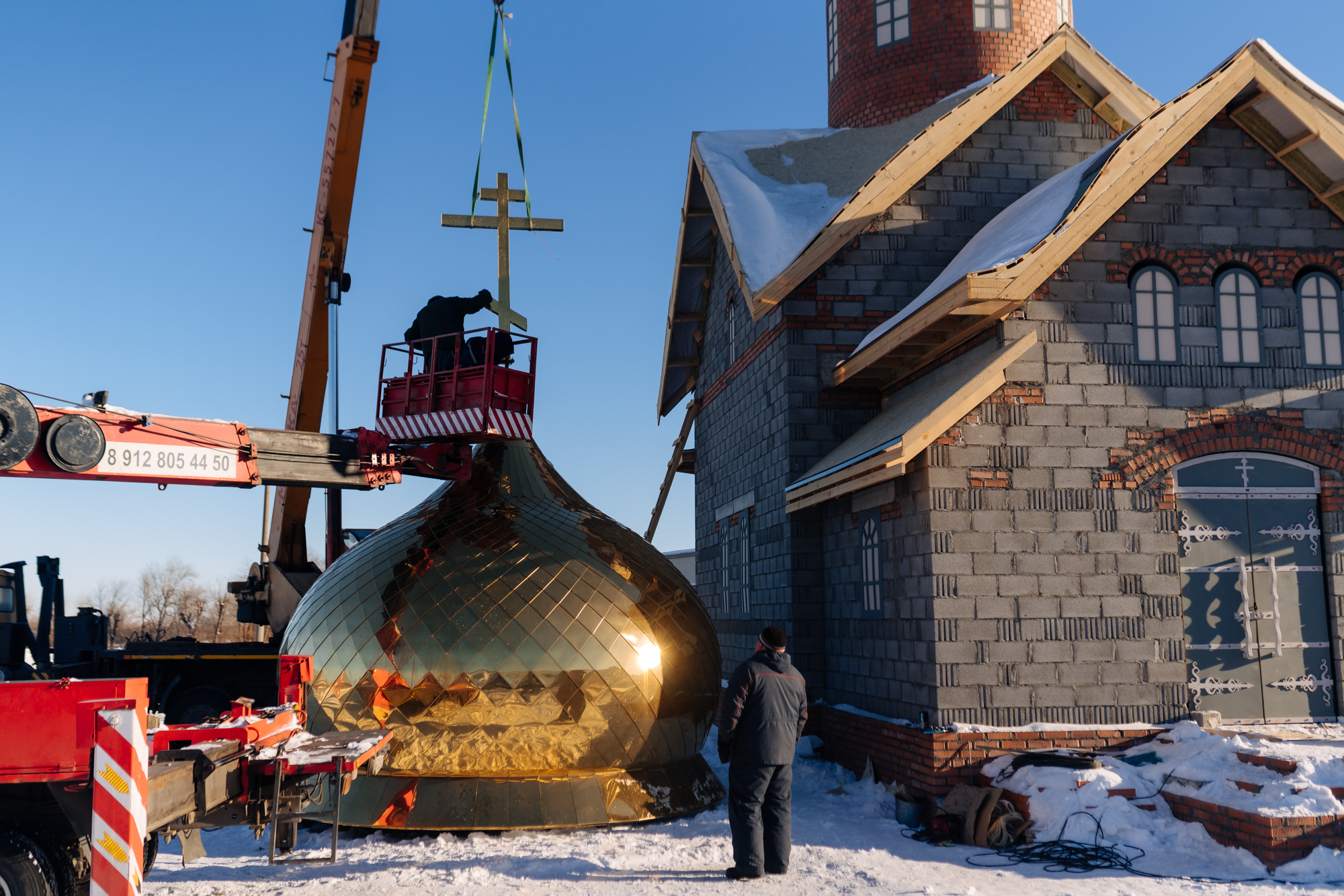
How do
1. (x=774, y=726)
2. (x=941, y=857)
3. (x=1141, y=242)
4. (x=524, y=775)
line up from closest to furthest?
(x=774, y=726) → (x=941, y=857) → (x=524, y=775) → (x=1141, y=242)

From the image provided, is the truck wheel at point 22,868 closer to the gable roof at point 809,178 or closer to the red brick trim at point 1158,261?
the gable roof at point 809,178

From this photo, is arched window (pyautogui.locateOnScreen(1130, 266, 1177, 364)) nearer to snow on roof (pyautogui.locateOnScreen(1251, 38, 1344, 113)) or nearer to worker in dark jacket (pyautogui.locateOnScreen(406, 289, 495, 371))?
snow on roof (pyautogui.locateOnScreen(1251, 38, 1344, 113))

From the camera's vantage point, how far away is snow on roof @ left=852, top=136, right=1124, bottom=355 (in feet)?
34.3

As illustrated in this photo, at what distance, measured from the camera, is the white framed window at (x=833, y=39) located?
20.2m

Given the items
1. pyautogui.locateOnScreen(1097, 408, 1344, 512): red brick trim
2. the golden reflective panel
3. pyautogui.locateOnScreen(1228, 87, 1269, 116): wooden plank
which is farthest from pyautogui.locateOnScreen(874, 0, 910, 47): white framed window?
the golden reflective panel

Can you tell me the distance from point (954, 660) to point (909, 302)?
19.0 feet

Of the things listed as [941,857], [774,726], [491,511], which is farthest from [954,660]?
[491,511]

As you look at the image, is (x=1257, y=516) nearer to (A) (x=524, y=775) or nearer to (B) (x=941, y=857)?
(B) (x=941, y=857)

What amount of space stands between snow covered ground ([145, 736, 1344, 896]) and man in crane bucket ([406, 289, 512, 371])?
5.26 metres

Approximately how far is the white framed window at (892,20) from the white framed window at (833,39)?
1049mm

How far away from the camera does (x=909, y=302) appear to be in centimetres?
1415

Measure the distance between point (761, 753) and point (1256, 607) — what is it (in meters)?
5.88

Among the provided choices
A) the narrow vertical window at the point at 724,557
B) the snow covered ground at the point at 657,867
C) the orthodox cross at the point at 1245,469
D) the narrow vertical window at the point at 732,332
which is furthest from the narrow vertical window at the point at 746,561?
the orthodox cross at the point at 1245,469

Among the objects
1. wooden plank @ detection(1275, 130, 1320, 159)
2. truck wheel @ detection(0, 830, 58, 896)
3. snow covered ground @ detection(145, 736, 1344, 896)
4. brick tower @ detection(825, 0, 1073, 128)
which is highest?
brick tower @ detection(825, 0, 1073, 128)
